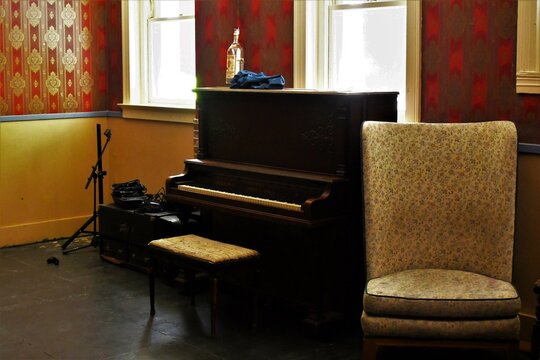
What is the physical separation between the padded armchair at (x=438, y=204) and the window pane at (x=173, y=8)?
2803 mm

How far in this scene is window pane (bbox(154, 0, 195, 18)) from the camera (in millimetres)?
6551

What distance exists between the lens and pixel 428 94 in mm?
4711

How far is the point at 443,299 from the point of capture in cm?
369

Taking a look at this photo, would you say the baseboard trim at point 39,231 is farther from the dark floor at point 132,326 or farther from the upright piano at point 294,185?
the upright piano at point 294,185

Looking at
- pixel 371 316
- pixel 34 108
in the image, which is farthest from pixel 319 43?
pixel 34 108

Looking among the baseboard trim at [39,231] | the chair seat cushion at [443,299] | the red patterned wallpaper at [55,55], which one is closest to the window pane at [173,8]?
the red patterned wallpaper at [55,55]

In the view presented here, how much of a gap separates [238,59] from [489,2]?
197cm

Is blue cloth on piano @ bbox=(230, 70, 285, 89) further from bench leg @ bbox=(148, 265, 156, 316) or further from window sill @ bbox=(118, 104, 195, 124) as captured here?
window sill @ bbox=(118, 104, 195, 124)

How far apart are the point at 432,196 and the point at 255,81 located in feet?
4.54

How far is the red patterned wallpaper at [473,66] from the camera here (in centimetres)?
428

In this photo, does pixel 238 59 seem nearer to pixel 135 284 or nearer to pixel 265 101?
pixel 265 101

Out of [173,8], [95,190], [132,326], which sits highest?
[173,8]

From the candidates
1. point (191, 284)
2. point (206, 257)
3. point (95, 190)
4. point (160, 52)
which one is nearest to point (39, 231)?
point (95, 190)

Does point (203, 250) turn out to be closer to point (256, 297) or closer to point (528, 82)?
point (256, 297)
